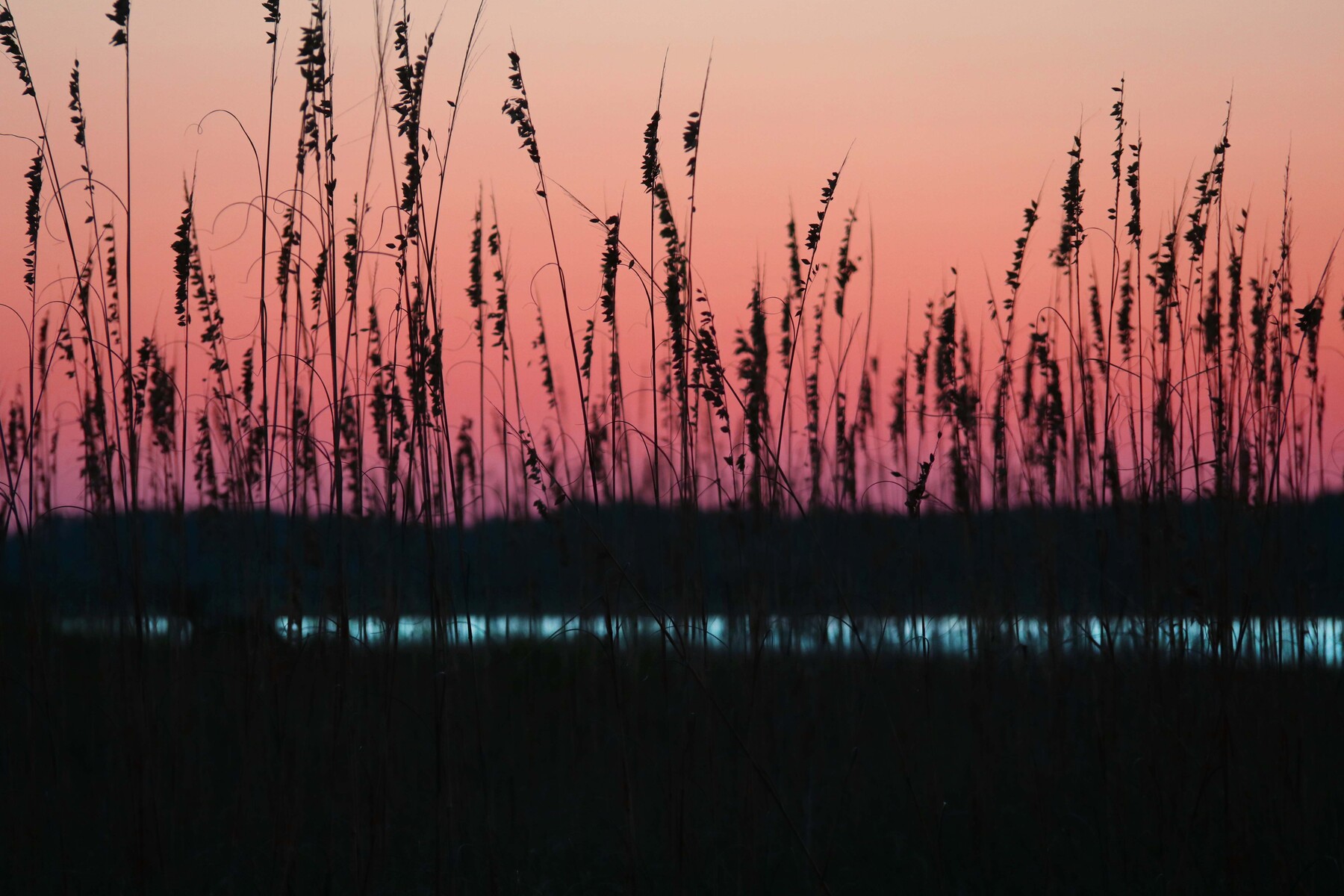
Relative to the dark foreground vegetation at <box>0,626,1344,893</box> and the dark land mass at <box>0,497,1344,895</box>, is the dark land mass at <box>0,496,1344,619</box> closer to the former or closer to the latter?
the dark land mass at <box>0,497,1344,895</box>

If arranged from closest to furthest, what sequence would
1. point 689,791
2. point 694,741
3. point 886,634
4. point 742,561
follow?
point 742,561 < point 689,791 < point 694,741 < point 886,634

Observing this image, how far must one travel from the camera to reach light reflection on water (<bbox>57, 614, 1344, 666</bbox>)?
1961mm

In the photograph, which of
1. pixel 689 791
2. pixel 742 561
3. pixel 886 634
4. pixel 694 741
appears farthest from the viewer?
pixel 886 634

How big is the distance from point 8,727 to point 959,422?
2.10 metres

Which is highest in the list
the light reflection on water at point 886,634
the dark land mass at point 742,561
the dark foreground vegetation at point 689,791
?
the dark land mass at point 742,561

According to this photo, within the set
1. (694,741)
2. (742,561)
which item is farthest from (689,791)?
(742,561)

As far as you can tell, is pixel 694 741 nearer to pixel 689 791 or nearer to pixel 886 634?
pixel 689 791

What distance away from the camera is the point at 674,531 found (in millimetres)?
2838

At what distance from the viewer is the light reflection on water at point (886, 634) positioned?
1961mm

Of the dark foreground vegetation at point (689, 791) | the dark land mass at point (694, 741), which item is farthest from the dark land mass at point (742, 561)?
the dark foreground vegetation at point (689, 791)

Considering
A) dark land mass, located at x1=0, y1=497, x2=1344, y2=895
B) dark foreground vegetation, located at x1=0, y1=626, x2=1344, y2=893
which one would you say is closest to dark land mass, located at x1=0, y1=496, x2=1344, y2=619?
dark land mass, located at x1=0, y1=497, x2=1344, y2=895

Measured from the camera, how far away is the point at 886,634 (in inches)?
105

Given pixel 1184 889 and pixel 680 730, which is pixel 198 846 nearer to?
pixel 680 730

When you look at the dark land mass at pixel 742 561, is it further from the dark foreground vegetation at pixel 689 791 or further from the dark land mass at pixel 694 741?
the dark foreground vegetation at pixel 689 791
